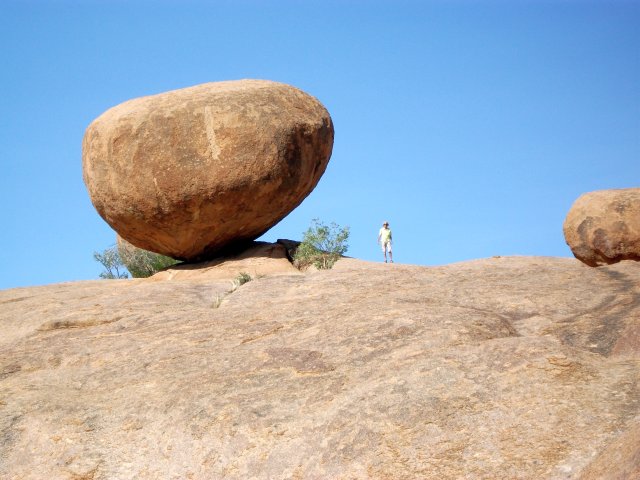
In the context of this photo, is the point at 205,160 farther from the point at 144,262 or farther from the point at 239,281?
the point at 144,262

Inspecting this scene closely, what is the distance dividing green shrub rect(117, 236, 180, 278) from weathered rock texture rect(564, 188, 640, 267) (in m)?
9.17

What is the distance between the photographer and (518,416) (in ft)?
18.1

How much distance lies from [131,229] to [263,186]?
2371mm

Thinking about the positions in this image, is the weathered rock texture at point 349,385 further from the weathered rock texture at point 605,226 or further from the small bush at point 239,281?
the weathered rock texture at point 605,226

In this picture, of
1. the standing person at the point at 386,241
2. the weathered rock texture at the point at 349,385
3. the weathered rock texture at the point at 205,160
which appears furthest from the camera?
the standing person at the point at 386,241

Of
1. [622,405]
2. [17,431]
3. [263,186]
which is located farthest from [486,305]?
[263,186]

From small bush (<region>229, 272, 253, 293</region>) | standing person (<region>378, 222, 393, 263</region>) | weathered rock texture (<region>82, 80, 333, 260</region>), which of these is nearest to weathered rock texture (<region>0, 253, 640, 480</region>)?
small bush (<region>229, 272, 253, 293</region>)

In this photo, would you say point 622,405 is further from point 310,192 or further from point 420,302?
point 310,192

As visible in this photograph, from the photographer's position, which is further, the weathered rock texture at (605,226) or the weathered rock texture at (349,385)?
Result: the weathered rock texture at (605,226)

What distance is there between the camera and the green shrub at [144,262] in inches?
786

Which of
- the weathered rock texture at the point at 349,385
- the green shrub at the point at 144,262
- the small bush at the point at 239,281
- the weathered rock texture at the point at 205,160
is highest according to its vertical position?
the weathered rock texture at the point at 205,160

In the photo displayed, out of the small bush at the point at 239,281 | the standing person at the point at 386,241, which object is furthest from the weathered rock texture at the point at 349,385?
the standing person at the point at 386,241

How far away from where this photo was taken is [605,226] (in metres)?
13.1

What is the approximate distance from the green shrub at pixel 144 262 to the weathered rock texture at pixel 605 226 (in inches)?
361
